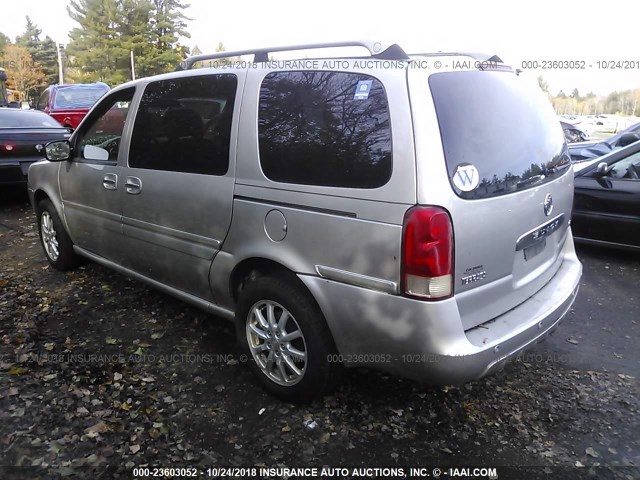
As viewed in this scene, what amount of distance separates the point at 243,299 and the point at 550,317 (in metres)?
1.69

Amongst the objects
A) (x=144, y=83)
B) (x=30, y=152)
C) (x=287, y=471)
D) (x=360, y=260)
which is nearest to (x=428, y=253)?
(x=360, y=260)

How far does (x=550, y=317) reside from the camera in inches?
109

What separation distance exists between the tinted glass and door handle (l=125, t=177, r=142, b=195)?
225 inches

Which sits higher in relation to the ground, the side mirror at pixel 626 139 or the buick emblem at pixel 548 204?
the side mirror at pixel 626 139

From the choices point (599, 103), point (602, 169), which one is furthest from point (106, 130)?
point (599, 103)

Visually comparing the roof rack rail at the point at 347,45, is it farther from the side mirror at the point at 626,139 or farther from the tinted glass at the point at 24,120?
the side mirror at the point at 626,139

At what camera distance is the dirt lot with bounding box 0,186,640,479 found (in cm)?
251

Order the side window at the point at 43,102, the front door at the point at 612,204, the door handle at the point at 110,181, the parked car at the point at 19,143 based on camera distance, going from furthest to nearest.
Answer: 1. the side window at the point at 43,102
2. the parked car at the point at 19,143
3. the front door at the point at 612,204
4. the door handle at the point at 110,181

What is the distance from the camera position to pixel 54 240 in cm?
501

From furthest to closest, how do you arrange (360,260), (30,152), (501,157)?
(30,152), (501,157), (360,260)

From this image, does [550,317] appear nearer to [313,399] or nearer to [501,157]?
[501,157]

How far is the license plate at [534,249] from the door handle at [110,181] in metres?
2.87

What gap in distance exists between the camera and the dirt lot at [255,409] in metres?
2.51

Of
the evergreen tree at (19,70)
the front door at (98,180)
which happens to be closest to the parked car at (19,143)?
the front door at (98,180)
